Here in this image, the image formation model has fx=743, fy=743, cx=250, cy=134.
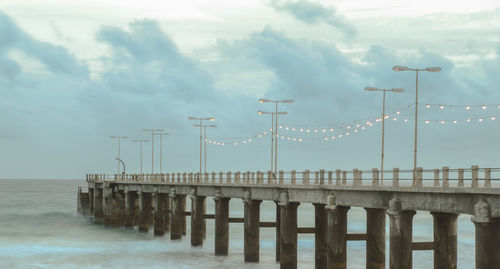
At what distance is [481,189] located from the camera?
29750 mm

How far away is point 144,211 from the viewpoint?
8269 centimetres

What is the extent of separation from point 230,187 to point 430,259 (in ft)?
54.7

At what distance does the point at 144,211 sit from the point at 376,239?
4586 cm

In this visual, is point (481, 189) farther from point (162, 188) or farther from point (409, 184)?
point (162, 188)

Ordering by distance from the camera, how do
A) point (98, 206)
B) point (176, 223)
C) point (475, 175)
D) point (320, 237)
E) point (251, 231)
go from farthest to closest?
point (98, 206) → point (176, 223) → point (251, 231) → point (320, 237) → point (475, 175)

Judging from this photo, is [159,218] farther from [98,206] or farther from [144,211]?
[98,206]

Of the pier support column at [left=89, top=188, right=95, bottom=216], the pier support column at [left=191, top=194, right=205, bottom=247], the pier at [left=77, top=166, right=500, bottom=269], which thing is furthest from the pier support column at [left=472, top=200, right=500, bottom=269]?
the pier support column at [left=89, top=188, right=95, bottom=216]

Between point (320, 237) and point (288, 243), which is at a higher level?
point (320, 237)

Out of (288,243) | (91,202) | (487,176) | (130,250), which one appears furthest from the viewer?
(91,202)

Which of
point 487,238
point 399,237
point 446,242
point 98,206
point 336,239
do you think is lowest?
point 98,206

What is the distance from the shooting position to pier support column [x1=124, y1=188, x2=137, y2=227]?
289ft

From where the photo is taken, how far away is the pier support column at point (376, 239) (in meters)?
40.4

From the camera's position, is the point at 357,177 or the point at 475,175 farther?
the point at 357,177

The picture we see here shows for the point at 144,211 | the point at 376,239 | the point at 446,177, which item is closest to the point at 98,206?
the point at 144,211
